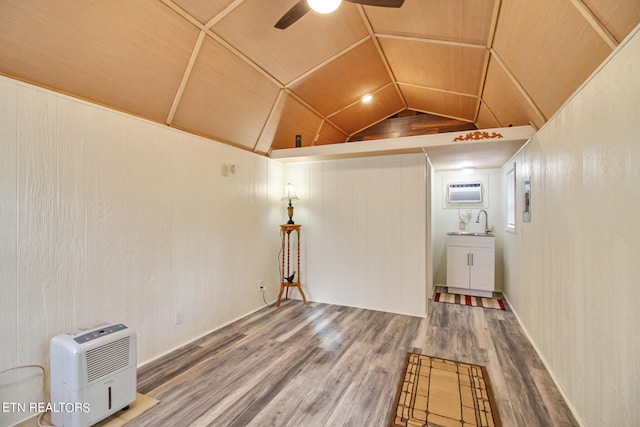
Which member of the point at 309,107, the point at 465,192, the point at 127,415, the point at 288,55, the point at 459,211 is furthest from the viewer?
the point at 459,211

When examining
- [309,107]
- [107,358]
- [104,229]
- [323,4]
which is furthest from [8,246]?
[309,107]

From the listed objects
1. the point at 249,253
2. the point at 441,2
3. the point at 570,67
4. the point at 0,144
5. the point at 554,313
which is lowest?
the point at 554,313

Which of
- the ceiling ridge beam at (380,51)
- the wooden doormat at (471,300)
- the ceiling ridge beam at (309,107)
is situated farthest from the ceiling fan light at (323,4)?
the wooden doormat at (471,300)

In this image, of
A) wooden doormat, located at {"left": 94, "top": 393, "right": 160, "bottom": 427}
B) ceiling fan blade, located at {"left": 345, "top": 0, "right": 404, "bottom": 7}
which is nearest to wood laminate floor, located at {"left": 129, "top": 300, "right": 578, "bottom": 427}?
wooden doormat, located at {"left": 94, "top": 393, "right": 160, "bottom": 427}

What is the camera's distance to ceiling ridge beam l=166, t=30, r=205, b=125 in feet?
7.73

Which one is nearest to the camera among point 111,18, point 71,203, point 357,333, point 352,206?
point 111,18

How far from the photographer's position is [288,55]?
2914 mm

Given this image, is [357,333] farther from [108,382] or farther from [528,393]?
[108,382]

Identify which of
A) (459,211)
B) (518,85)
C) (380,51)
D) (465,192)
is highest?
(380,51)

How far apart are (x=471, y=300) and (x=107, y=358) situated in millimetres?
4467

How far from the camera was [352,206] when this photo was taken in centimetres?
416

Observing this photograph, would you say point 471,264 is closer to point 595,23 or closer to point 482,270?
point 482,270

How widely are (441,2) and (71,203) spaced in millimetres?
3041

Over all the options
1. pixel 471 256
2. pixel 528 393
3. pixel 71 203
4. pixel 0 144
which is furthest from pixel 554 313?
pixel 0 144
